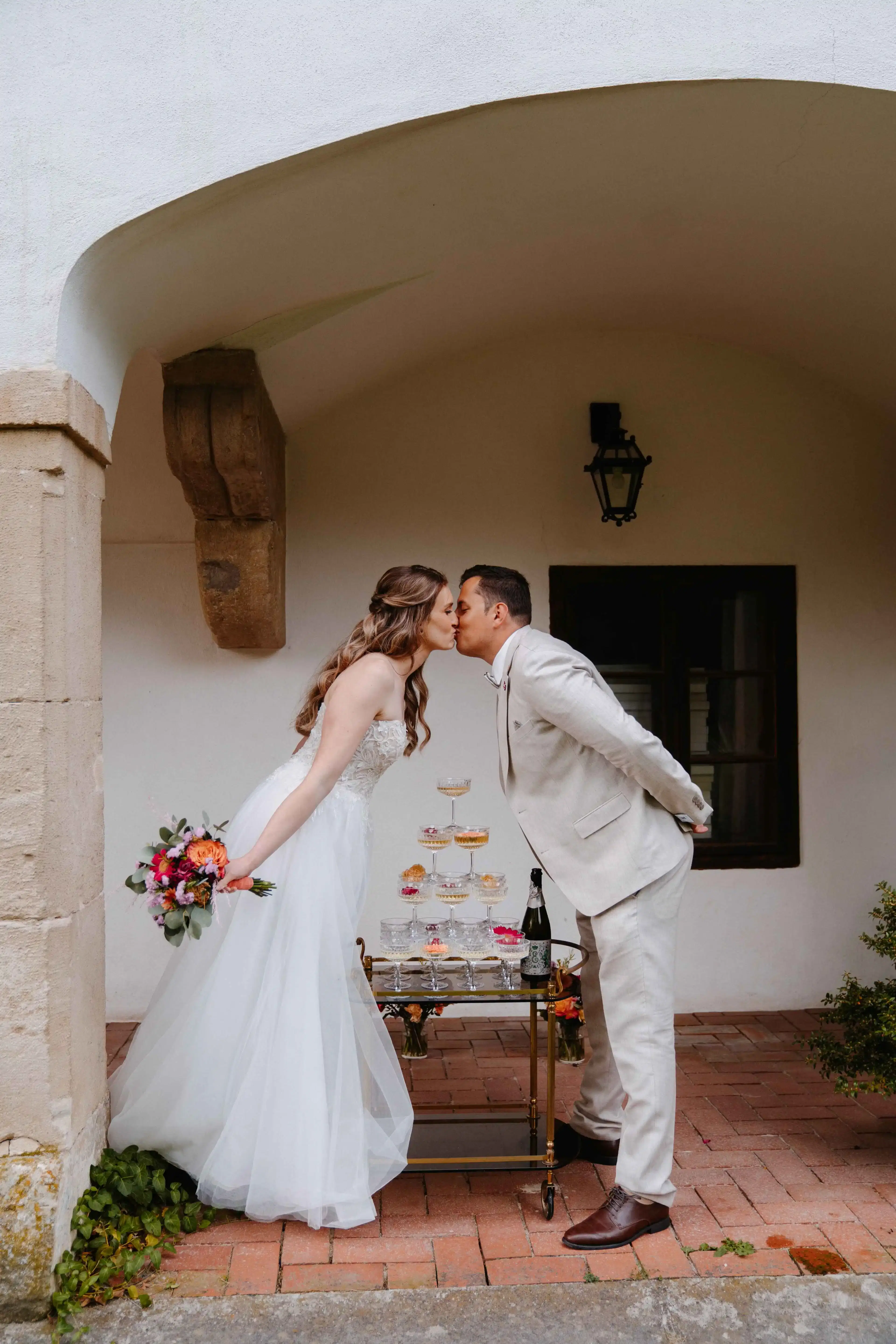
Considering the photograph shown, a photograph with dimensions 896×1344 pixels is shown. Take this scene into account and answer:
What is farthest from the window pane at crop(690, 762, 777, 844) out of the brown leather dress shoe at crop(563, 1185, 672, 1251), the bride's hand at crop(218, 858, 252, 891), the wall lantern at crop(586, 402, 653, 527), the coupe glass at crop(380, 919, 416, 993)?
the bride's hand at crop(218, 858, 252, 891)

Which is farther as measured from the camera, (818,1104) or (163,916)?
(818,1104)

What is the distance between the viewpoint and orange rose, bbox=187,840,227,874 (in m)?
3.19

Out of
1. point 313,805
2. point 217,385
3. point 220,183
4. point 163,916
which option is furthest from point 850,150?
point 163,916

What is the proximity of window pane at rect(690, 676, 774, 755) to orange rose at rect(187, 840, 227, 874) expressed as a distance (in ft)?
10.8

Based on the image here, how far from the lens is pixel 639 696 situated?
575cm

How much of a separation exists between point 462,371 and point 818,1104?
396cm

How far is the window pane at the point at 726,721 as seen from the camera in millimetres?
5797

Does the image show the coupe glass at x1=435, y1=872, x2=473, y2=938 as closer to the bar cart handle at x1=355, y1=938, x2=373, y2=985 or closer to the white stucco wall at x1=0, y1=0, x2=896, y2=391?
the bar cart handle at x1=355, y1=938, x2=373, y2=985

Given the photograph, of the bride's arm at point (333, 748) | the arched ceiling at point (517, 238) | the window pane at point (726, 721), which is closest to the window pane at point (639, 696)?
the window pane at point (726, 721)

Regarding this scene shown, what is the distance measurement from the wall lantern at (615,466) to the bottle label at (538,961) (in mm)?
2553

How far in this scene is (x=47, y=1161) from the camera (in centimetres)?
295

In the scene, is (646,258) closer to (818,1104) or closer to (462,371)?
(462,371)

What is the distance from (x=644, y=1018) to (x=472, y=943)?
68 cm

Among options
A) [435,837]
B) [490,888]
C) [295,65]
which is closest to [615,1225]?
[490,888]
